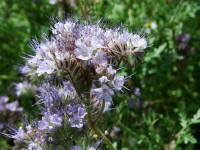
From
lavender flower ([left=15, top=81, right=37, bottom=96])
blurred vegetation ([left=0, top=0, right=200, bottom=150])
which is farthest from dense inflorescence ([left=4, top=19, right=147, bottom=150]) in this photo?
lavender flower ([left=15, top=81, right=37, bottom=96])

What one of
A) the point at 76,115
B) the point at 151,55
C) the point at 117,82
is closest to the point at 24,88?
the point at 151,55

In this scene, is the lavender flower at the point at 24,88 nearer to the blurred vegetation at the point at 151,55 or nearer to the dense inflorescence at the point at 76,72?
the blurred vegetation at the point at 151,55

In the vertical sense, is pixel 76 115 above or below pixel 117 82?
below

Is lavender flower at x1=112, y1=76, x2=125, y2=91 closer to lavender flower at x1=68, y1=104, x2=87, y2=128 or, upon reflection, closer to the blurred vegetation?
lavender flower at x1=68, y1=104, x2=87, y2=128

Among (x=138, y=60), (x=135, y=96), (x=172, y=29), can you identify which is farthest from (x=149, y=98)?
(x=138, y=60)

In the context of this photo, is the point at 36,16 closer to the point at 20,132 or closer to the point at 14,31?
the point at 14,31

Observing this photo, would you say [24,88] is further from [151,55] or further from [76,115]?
[76,115]

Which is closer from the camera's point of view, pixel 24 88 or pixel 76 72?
pixel 76 72
